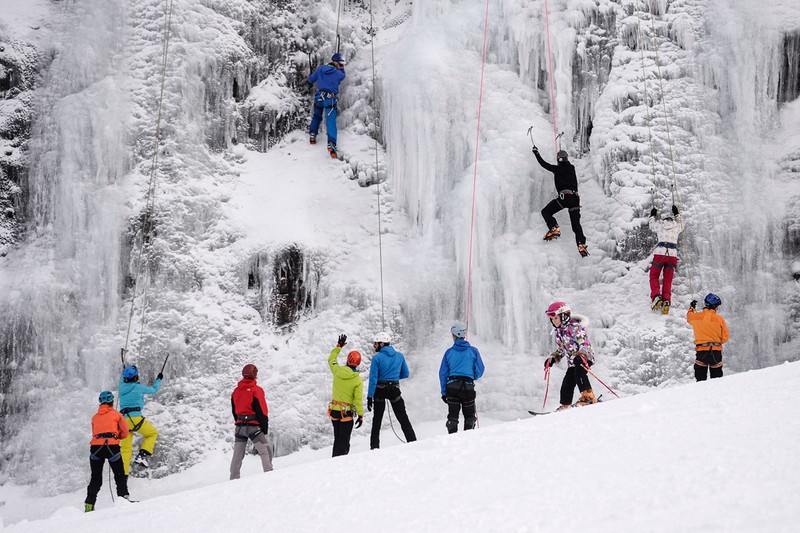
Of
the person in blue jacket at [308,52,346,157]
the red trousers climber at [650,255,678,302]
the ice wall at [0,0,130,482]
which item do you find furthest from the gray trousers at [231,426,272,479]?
the person in blue jacket at [308,52,346,157]

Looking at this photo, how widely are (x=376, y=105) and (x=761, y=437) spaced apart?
9355mm

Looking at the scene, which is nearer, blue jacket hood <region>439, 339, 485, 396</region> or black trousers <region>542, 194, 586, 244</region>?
blue jacket hood <region>439, 339, 485, 396</region>

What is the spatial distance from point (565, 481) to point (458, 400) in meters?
3.86

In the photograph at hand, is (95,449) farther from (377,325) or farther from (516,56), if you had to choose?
(516,56)

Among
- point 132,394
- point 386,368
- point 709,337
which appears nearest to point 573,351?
point 709,337

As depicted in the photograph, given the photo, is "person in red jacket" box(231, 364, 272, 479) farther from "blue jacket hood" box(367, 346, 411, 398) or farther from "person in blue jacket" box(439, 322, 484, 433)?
"person in blue jacket" box(439, 322, 484, 433)

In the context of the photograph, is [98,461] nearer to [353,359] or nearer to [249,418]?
[249,418]

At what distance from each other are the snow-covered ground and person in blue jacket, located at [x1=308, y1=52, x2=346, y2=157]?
288 inches

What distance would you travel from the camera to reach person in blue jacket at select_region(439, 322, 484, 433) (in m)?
6.73

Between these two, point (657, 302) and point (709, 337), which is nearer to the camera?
point (709, 337)

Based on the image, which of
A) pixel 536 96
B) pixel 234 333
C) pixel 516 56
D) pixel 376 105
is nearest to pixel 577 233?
pixel 536 96

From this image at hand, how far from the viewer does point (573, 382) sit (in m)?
6.80

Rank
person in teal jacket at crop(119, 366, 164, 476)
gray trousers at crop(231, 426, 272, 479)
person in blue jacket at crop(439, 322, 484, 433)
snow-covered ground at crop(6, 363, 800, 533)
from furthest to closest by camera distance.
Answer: person in teal jacket at crop(119, 366, 164, 476), person in blue jacket at crop(439, 322, 484, 433), gray trousers at crop(231, 426, 272, 479), snow-covered ground at crop(6, 363, 800, 533)

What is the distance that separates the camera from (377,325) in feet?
33.2
